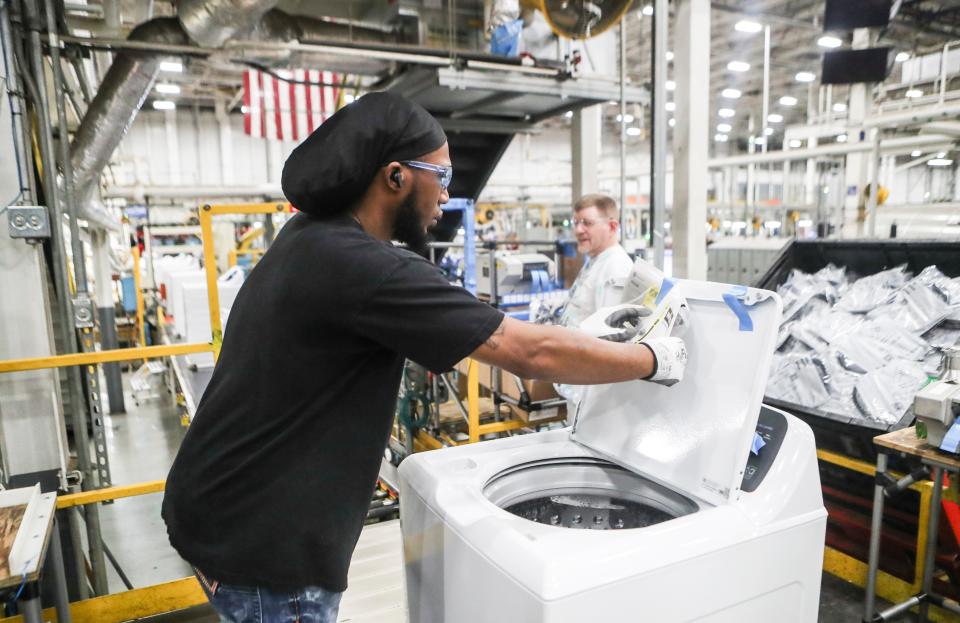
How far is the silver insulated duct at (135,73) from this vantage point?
3.40 metres

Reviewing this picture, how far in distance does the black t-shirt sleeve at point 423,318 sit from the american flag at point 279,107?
5.35 meters

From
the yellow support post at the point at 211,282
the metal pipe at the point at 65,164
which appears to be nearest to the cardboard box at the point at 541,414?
the yellow support post at the point at 211,282

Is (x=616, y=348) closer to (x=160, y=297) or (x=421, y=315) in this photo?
(x=421, y=315)

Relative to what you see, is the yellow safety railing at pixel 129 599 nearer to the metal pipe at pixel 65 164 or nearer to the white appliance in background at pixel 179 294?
the metal pipe at pixel 65 164

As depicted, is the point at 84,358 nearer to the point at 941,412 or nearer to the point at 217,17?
the point at 217,17

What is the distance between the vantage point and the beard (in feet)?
4.28

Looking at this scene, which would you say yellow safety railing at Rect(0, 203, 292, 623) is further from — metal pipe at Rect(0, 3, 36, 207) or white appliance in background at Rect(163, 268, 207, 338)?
white appliance in background at Rect(163, 268, 207, 338)

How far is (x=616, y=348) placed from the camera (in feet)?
4.22

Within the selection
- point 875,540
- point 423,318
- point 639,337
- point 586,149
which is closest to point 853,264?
→ point 875,540

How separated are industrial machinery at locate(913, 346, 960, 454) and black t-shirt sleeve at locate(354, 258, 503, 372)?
178cm

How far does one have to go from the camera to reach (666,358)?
135cm

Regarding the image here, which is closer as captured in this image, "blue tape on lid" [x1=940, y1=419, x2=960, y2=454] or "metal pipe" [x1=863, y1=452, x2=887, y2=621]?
"blue tape on lid" [x1=940, y1=419, x2=960, y2=454]

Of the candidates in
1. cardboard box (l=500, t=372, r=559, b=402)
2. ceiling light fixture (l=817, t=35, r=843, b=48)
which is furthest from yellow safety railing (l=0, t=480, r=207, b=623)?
ceiling light fixture (l=817, t=35, r=843, b=48)

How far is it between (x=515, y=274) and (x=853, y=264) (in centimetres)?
247
